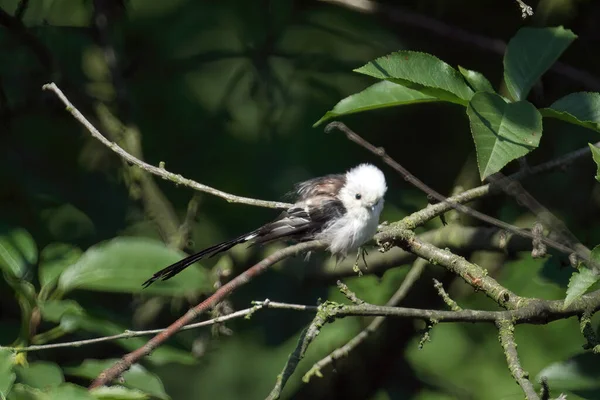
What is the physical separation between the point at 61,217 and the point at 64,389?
1.76 metres

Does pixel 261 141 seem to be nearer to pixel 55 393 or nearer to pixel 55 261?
pixel 55 261

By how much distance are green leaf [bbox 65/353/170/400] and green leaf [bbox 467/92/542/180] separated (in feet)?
3.58

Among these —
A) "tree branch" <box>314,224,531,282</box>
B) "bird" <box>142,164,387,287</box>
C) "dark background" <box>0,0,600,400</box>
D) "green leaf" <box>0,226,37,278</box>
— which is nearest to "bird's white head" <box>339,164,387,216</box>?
"bird" <box>142,164,387,287</box>

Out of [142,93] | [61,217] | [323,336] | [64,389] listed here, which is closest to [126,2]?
[142,93]

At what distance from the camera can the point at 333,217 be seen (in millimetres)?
3014

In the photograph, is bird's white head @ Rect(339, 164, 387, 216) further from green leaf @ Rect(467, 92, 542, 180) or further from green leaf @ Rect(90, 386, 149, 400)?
green leaf @ Rect(90, 386, 149, 400)

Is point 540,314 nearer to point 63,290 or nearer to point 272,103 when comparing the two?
point 63,290

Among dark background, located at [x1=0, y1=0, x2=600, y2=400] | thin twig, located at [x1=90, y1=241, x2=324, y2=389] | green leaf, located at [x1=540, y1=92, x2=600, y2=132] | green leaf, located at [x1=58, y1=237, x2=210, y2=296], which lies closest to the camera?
thin twig, located at [x1=90, y1=241, x2=324, y2=389]

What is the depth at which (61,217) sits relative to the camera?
333 centimetres

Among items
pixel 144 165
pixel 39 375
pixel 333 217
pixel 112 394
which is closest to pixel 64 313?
pixel 39 375

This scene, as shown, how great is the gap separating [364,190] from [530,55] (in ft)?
2.75

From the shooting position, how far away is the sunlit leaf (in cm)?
232

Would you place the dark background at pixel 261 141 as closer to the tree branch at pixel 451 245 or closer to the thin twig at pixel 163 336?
the tree branch at pixel 451 245

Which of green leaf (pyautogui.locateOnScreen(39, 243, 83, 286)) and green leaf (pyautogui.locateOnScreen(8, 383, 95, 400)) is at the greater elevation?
green leaf (pyautogui.locateOnScreen(39, 243, 83, 286))
